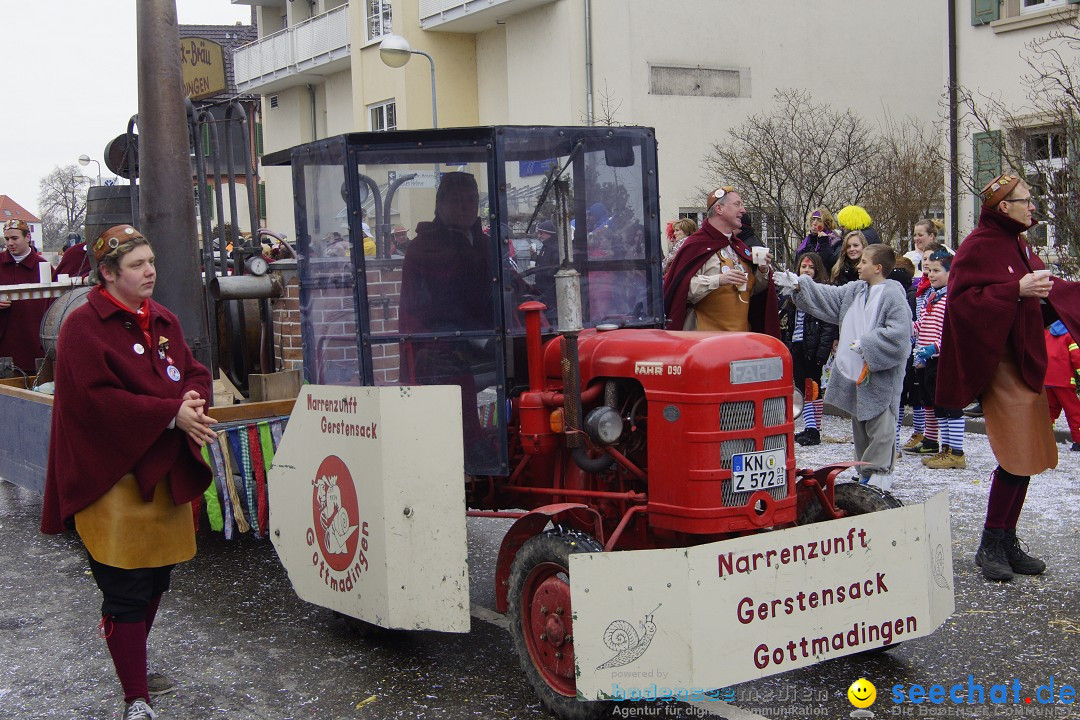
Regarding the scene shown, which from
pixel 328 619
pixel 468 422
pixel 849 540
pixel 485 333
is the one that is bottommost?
pixel 328 619

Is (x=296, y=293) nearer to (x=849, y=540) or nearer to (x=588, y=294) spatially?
(x=588, y=294)

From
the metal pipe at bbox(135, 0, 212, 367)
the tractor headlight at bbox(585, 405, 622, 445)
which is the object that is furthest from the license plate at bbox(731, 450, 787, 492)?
the metal pipe at bbox(135, 0, 212, 367)

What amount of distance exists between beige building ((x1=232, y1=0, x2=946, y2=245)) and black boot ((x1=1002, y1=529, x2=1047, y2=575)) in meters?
16.1

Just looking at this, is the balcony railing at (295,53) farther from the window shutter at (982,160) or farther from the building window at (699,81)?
the window shutter at (982,160)

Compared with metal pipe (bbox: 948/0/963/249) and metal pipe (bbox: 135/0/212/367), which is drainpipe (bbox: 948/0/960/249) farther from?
metal pipe (bbox: 135/0/212/367)

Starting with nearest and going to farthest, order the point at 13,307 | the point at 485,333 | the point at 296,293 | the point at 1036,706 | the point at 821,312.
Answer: the point at 1036,706
the point at 485,333
the point at 821,312
the point at 296,293
the point at 13,307

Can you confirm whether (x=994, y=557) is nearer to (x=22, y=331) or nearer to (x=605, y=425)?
(x=605, y=425)

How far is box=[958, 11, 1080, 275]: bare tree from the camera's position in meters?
11.1

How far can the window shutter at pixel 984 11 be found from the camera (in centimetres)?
Result: 1647

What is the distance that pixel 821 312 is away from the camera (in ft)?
23.9

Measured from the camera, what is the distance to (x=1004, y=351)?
5.69 m

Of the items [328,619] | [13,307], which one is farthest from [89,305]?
[13,307]

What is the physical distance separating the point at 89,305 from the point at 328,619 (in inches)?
83.4

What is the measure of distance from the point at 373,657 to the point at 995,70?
48.4 ft
